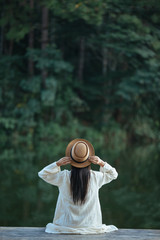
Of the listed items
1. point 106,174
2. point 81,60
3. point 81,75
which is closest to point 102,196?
point 106,174

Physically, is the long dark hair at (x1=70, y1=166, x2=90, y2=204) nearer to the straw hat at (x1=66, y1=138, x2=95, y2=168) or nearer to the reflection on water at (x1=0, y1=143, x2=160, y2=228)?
the straw hat at (x1=66, y1=138, x2=95, y2=168)

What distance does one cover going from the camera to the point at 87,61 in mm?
23109

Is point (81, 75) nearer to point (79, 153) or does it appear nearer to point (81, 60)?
point (81, 60)

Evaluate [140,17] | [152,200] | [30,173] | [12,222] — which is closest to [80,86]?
[140,17]

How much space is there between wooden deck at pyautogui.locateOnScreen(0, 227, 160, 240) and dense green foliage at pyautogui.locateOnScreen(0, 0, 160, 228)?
13.2 m

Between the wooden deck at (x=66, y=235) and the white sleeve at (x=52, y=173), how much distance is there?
1.39 feet

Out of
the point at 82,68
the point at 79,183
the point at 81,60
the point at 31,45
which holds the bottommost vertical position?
the point at 79,183

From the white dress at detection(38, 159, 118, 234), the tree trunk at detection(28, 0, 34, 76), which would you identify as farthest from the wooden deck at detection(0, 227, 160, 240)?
the tree trunk at detection(28, 0, 34, 76)

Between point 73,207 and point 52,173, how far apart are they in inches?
12.4

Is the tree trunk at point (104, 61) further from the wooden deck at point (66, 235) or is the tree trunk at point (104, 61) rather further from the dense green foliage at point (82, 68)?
the wooden deck at point (66, 235)

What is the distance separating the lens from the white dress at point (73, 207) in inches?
130

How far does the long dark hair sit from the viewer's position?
3.24 m

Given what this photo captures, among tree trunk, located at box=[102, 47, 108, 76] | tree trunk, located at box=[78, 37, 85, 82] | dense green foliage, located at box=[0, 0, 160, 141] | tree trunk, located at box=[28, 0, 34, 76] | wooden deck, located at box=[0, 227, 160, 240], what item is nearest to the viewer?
wooden deck, located at box=[0, 227, 160, 240]

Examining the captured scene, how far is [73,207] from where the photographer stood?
330 centimetres
